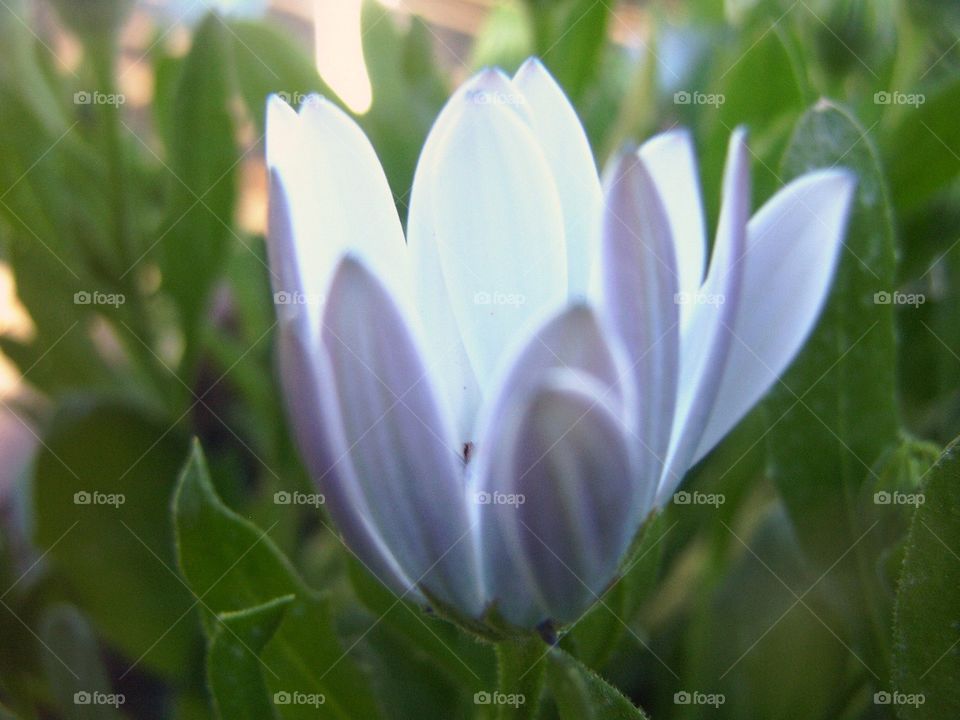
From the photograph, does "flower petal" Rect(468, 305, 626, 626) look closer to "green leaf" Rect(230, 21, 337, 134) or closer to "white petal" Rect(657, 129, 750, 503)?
"white petal" Rect(657, 129, 750, 503)

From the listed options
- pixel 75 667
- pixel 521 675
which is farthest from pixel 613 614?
pixel 75 667

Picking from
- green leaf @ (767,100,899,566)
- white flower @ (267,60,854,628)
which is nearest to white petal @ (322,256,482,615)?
white flower @ (267,60,854,628)

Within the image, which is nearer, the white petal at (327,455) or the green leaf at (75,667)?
the white petal at (327,455)

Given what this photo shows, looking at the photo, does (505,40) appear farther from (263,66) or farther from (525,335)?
(525,335)

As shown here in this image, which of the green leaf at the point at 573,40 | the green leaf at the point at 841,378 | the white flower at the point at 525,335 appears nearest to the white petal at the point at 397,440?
the white flower at the point at 525,335

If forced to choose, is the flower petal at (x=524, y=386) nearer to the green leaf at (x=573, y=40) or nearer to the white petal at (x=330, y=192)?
the white petal at (x=330, y=192)

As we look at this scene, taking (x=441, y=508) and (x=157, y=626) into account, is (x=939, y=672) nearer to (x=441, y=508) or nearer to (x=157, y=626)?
(x=441, y=508)

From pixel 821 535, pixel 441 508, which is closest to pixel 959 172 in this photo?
pixel 821 535
